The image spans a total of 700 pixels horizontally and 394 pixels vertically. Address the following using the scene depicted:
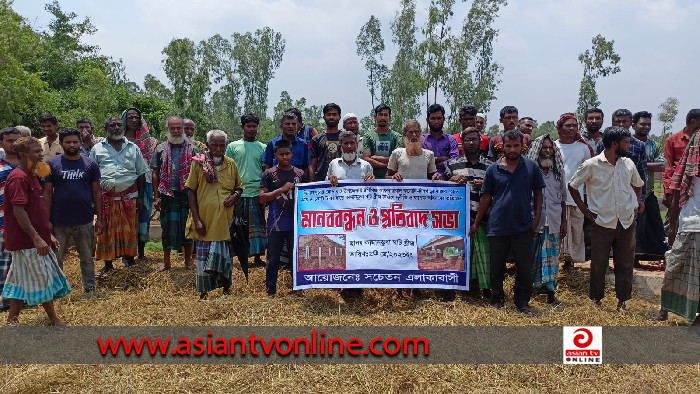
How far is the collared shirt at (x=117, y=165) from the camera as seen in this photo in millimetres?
6473

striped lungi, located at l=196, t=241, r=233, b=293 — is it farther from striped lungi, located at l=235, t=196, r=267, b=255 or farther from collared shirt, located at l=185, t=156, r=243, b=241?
striped lungi, located at l=235, t=196, r=267, b=255

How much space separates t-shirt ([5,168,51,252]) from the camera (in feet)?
14.9

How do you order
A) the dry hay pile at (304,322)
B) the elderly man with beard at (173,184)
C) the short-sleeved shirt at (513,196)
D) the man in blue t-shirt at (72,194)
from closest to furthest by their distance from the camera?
the dry hay pile at (304,322) → the short-sleeved shirt at (513,196) → the man in blue t-shirt at (72,194) → the elderly man with beard at (173,184)

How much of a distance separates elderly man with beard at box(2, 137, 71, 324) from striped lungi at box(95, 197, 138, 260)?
1.71 m

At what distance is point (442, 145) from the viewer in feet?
19.9

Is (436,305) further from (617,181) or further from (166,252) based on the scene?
(166,252)

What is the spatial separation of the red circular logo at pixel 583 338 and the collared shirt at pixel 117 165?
222 inches

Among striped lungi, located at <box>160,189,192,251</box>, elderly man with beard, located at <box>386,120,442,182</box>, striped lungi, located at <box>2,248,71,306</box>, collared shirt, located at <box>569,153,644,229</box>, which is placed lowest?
striped lungi, located at <box>2,248,71,306</box>

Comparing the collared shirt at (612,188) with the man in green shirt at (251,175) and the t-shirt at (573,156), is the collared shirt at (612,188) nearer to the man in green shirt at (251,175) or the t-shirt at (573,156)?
the t-shirt at (573,156)

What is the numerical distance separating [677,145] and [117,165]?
7204mm

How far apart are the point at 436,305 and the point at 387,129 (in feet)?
7.91

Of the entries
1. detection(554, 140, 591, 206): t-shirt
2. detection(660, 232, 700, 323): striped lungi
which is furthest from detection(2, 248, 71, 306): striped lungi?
detection(660, 232, 700, 323): striped lungi

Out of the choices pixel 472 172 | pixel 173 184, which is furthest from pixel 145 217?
pixel 472 172

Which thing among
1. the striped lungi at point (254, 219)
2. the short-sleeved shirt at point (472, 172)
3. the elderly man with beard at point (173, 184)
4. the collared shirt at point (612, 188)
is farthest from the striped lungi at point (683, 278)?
the elderly man with beard at point (173, 184)
